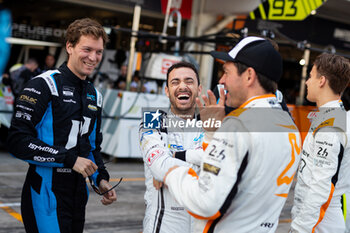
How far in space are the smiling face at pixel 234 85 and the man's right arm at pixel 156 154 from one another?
0.46 m

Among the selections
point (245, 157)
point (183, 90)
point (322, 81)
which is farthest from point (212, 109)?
point (322, 81)

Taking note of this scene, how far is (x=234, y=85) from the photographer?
2.17 metres

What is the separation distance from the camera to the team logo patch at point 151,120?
2854mm

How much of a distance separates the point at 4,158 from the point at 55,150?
7.86 metres

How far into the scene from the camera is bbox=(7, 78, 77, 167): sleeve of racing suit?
108 inches

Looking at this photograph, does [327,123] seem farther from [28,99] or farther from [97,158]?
[28,99]

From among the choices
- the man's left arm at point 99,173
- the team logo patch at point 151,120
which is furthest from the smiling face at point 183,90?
the man's left arm at point 99,173

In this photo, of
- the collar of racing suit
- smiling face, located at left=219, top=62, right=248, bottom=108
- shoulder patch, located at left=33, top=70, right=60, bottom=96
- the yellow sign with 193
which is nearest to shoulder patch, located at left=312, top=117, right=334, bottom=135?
smiling face, located at left=219, top=62, right=248, bottom=108

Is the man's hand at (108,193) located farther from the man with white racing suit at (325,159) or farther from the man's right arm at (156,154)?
the man with white racing suit at (325,159)

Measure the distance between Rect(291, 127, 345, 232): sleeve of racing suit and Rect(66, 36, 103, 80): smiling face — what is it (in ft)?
5.34

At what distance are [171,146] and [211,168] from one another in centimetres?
108

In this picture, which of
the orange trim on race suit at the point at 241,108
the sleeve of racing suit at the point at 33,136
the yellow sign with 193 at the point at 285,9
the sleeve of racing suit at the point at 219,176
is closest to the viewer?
the sleeve of racing suit at the point at 219,176

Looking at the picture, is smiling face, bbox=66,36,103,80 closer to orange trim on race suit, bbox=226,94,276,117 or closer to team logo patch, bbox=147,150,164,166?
team logo patch, bbox=147,150,164,166

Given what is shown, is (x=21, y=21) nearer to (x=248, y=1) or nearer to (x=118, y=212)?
(x=248, y=1)
